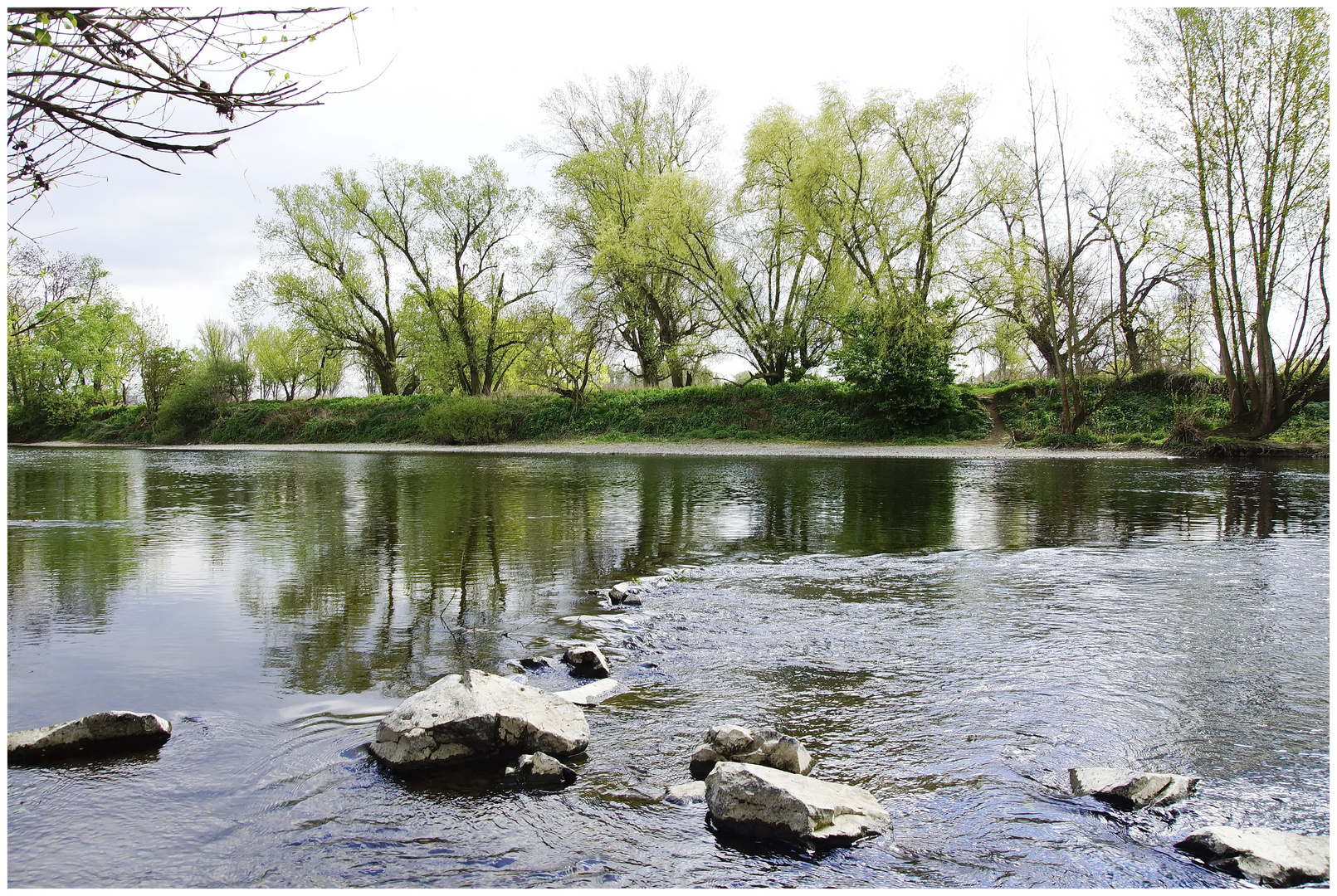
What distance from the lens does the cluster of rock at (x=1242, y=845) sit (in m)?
2.64

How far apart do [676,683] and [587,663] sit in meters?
0.56

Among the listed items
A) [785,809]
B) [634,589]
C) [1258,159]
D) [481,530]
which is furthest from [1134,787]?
[1258,159]

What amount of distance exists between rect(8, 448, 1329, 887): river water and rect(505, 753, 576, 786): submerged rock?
81 mm

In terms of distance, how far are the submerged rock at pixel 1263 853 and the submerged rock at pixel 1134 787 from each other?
25 centimetres

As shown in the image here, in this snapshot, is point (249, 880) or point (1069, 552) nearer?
point (249, 880)

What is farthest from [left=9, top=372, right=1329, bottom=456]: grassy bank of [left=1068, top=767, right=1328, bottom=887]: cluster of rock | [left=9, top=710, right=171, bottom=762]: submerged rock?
[left=9, top=710, right=171, bottom=762]: submerged rock

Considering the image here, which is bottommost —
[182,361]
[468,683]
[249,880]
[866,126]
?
[249,880]

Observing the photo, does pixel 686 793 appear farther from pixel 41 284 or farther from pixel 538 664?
pixel 41 284

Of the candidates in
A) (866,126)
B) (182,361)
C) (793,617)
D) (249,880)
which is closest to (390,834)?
(249,880)

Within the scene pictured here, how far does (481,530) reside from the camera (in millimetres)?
10242

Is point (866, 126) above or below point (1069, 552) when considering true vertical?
above

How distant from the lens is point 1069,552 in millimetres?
8367

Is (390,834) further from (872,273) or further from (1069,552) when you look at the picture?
(872,273)

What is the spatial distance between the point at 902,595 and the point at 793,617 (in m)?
1.20
